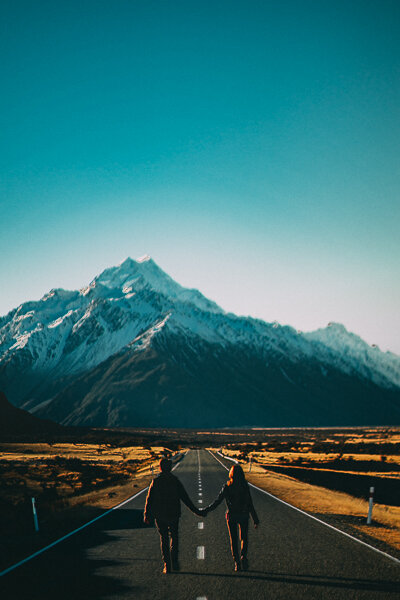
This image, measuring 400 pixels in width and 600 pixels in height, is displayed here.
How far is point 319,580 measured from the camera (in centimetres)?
944

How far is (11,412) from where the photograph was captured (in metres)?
146

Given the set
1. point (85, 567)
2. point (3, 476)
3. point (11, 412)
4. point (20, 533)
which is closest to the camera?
point (85, 567)

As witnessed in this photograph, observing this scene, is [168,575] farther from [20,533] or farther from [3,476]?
[3,476]

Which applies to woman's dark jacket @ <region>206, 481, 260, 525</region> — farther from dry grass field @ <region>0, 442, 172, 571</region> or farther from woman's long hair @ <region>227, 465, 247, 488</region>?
dry grass field @ <region>0, 442, 172, 571</region>

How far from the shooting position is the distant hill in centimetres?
13532

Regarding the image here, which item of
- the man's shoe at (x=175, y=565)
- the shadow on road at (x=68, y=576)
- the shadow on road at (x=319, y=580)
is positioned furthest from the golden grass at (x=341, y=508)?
the shadow on road at (x=68, y=576)

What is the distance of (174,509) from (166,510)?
0.16 metres

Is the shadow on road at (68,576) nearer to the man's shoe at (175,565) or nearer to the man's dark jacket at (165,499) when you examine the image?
the man's shoe at (175,565)

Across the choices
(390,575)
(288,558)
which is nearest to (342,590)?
(390,575)

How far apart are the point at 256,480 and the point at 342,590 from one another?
92.5 feet

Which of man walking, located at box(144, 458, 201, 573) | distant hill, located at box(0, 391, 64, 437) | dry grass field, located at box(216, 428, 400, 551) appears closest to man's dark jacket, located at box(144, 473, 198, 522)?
man walking, located at box(144, 458, 201, 573)

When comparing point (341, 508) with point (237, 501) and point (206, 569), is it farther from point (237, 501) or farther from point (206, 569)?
point (237, 501)

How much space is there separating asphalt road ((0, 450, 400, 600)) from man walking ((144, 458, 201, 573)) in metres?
0.37

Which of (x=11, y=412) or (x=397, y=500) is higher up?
(x=11, y=412)
